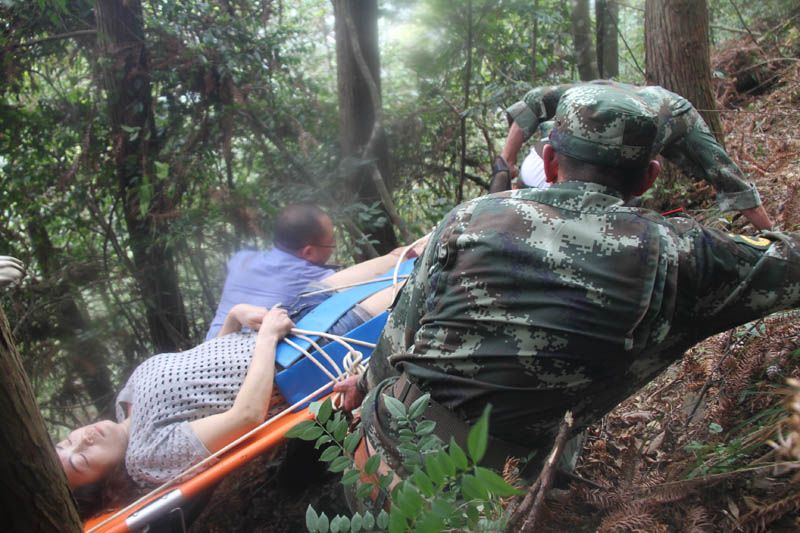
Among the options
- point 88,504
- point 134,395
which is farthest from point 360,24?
point 88,504

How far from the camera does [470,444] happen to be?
74 cm

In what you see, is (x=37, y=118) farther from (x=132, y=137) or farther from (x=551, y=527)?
(x=551, y=527)

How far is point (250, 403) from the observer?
2.56 meters

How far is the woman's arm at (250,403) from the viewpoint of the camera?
2.49 m

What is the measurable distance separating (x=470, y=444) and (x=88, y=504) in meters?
2.50

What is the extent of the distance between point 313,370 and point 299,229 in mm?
865

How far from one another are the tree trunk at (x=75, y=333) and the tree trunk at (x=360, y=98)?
251 centimetres

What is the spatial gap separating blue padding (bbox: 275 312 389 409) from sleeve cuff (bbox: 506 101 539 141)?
142cm

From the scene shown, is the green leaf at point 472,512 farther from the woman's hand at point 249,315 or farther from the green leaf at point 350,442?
the woman's hand at point 249,315

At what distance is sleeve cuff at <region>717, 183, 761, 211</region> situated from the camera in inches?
97.9

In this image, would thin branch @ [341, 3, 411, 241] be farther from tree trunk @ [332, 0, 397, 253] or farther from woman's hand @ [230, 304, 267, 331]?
woman's hand @ [230, 304, 267, 331]

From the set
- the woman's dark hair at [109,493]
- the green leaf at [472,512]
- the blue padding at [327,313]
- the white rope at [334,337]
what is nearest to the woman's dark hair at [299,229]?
the blue padding at [327,313]

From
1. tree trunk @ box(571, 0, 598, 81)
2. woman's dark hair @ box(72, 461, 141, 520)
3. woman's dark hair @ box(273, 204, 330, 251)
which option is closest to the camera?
woman's dark hair @ box(72, 461, 141, 520)

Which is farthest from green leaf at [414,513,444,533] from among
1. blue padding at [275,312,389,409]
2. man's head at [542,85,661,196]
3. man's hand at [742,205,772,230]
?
man's hand at [742,205,772,230]
